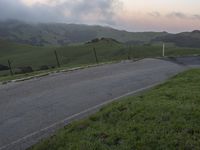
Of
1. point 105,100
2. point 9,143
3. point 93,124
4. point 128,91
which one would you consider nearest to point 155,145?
point 93,124

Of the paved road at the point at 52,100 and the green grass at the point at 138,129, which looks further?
the paved road at the point at 52,100

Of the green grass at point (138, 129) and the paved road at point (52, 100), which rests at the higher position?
the green grass at point (138, 129)

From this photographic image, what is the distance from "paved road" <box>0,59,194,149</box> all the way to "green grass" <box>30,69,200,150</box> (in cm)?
103

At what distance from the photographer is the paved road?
923 centimetres

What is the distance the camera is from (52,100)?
42.5ft

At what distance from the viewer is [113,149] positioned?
679cm

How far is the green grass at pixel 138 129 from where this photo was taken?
6.79 m

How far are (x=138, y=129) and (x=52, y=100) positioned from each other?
19.3 feet

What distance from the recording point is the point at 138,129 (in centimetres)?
758

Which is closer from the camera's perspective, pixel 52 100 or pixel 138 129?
pixel 138 129

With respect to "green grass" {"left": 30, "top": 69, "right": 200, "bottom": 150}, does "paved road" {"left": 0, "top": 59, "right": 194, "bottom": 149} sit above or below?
below

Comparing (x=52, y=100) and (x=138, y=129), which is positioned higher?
(x=138, y=129)

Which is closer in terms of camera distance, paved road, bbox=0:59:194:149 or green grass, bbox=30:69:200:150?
green grass, bbox=30:69:200:150

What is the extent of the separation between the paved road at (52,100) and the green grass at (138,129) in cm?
103
